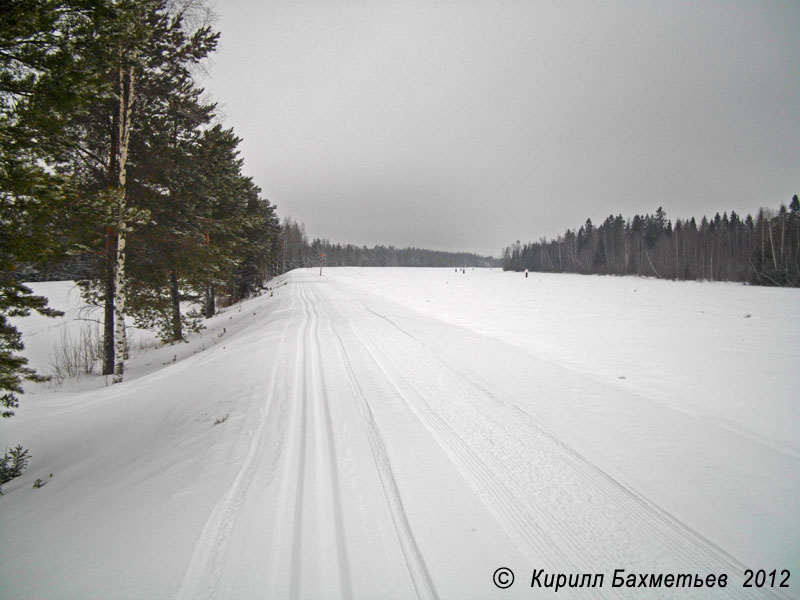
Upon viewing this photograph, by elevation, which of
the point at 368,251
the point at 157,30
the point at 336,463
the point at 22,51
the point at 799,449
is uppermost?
the point at 368,251

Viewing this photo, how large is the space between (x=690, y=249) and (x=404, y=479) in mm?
68999

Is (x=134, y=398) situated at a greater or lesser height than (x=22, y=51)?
lesser

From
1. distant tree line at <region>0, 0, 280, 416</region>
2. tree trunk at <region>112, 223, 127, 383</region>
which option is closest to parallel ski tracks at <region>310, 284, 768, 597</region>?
distant tree line at <region>0, 0, 280, 416</region>

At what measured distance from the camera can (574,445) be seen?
345 cm

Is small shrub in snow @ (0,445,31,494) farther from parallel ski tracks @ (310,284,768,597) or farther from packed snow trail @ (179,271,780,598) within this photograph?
parallel ski tracks @ (310,284,768,597)

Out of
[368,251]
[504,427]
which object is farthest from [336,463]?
[368,251]

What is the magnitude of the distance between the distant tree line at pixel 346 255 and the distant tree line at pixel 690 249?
212 ft

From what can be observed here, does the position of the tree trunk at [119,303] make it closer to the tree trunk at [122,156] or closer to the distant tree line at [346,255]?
the tree trunk at [122,156]

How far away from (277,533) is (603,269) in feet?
263

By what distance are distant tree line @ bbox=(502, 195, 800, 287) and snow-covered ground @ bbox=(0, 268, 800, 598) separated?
4624 centimetres

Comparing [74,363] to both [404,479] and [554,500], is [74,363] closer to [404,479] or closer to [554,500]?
[404,479]

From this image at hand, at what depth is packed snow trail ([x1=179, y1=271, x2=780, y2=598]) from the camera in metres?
1.99

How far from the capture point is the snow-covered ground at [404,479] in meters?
2.07

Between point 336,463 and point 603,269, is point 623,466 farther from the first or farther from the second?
point 603,269
